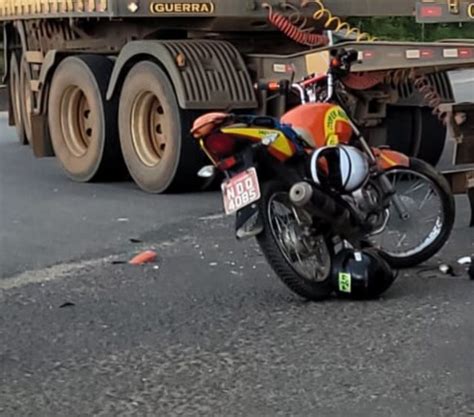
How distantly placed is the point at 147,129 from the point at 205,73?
1147mm

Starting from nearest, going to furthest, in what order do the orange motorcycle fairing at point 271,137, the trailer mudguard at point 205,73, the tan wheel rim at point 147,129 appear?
the orange motorcycle fairing at point 271,137, the trailer mudguard at point 205,73, the tan wheel rim at point 147,129

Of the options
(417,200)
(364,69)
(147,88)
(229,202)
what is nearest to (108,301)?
(229,202)

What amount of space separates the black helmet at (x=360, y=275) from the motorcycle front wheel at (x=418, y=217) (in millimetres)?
830

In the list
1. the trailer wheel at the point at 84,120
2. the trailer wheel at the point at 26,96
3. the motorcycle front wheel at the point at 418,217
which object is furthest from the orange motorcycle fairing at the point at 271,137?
the trailer wheel at the point at 26,96

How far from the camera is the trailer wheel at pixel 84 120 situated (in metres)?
12.2

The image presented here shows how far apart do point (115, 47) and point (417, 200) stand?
212 inches

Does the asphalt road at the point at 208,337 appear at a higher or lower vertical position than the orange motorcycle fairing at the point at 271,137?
lower

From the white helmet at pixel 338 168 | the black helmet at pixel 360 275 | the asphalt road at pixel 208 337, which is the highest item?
the white helmet at pixel 338 168

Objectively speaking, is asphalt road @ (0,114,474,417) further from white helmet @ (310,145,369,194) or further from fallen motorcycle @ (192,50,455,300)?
white helmet @ (310,145,369,194)

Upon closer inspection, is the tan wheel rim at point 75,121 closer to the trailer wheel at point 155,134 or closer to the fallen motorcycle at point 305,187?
the trailer wheel at point 155,134

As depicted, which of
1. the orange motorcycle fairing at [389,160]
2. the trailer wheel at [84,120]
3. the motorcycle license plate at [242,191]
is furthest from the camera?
the trailer wheel at [84,120]

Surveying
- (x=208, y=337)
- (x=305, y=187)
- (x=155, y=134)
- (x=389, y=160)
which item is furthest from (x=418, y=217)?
(x=155, y=134)

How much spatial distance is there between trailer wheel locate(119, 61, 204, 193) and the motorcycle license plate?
4.11 metres

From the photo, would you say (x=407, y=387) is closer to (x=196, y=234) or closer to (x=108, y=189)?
(x=196, y=234)
